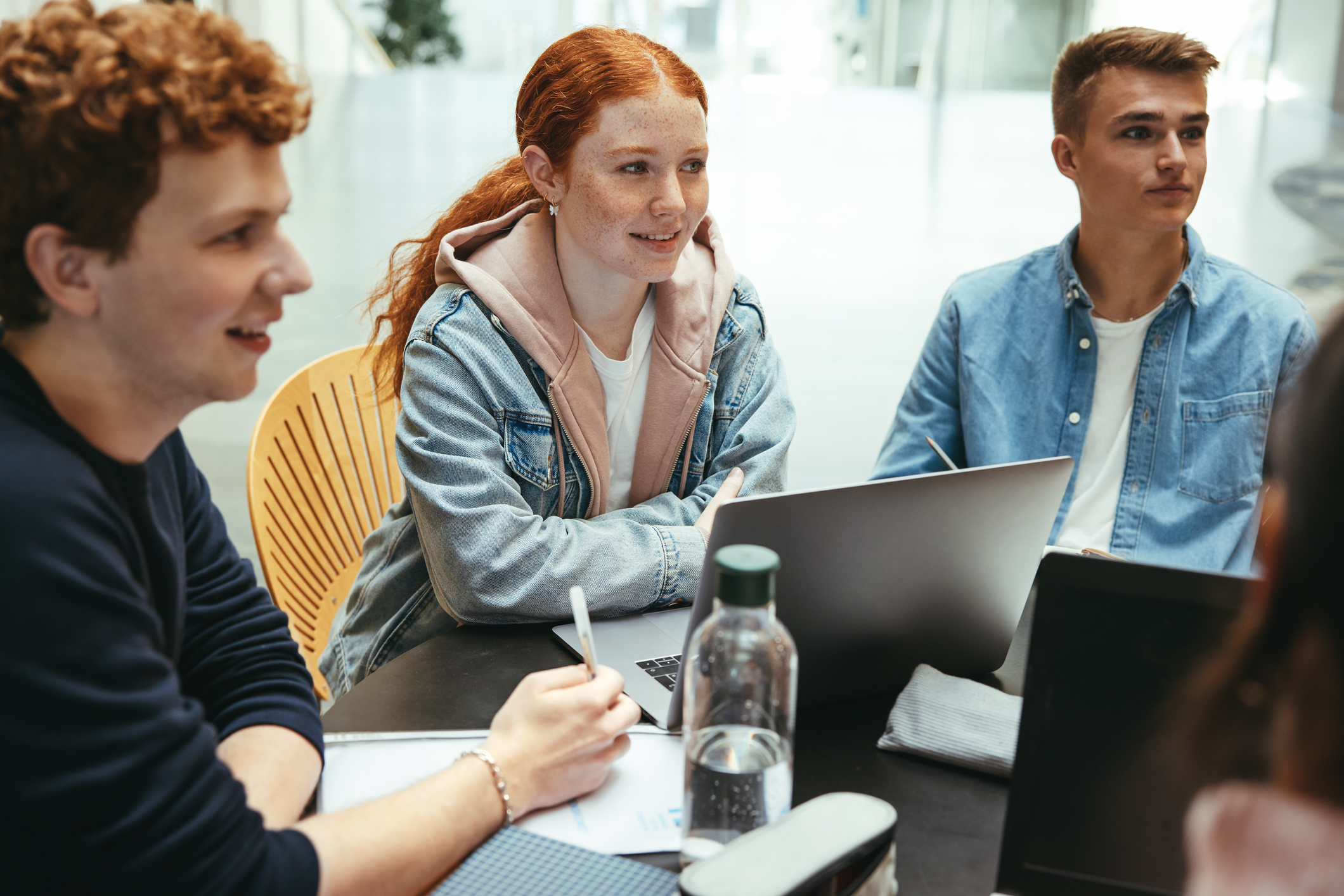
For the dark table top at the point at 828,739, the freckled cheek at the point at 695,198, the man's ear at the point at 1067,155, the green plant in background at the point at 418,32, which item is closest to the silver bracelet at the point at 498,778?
the dark table top at the point at 828,739

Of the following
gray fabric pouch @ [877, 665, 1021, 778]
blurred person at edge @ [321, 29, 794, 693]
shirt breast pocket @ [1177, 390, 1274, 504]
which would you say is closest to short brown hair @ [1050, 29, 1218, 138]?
shirt breast pocket @ [1177, 390, 1274, 504]

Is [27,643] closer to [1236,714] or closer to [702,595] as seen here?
[702,595]

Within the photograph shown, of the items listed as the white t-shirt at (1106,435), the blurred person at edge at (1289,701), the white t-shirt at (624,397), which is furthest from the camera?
the white t-shirt at (1106,435)

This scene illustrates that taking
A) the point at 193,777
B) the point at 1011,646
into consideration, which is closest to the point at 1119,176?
the point at 1011,646

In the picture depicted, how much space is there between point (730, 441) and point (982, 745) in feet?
2.36

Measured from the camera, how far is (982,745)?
0.96m

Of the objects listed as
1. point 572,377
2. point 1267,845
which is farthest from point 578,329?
point 1267,845

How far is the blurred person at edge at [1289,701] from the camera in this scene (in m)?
0.40

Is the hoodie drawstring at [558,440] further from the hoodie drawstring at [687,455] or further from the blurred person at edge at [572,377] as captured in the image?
the hoodie drawstring at [687,455]

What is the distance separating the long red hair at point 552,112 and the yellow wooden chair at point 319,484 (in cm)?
16

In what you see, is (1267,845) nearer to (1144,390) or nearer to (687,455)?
(687,455)

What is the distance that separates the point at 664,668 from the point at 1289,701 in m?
0.77

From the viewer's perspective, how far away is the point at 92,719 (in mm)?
675

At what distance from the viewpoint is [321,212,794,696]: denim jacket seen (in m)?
1.27
